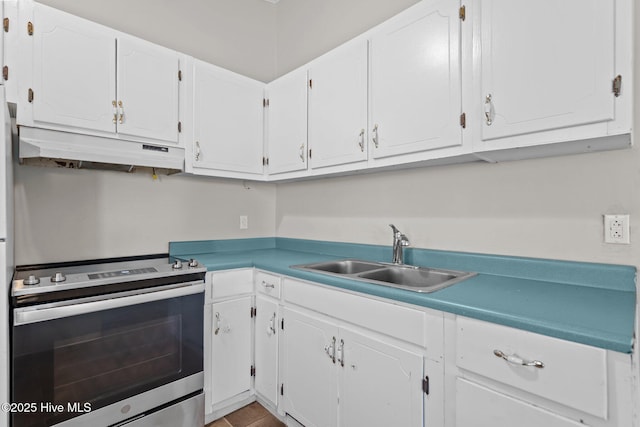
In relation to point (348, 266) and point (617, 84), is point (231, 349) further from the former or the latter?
point (617, 84)

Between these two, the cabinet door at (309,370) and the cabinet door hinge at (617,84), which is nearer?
the cabinet door hinge at (617,84)

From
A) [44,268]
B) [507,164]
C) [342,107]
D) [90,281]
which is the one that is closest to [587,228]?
[507,164]

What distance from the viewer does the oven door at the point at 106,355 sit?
4.19 feet

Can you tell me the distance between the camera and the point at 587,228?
1328 millimetres

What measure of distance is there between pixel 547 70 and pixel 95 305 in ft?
6.78

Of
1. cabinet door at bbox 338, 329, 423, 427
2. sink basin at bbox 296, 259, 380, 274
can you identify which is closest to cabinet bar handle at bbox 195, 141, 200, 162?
sink basin at bbox 296, 259, 380, 274

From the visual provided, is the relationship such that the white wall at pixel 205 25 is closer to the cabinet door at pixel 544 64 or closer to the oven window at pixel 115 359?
the oven window at pixel 115 359

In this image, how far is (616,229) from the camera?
1260 mm

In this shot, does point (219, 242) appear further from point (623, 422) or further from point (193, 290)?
point (623, 422)

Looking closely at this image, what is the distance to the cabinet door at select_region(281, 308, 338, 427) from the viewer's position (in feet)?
5.03

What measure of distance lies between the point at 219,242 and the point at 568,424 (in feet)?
7.25

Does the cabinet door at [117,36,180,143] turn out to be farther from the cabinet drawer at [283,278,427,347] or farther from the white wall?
the cabinet drawer at [283,278,427,347]

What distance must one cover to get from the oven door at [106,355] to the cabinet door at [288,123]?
1.03 metres

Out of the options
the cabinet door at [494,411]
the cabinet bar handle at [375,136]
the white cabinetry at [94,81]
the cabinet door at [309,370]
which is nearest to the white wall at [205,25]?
the white cabinetry at [94,81]
